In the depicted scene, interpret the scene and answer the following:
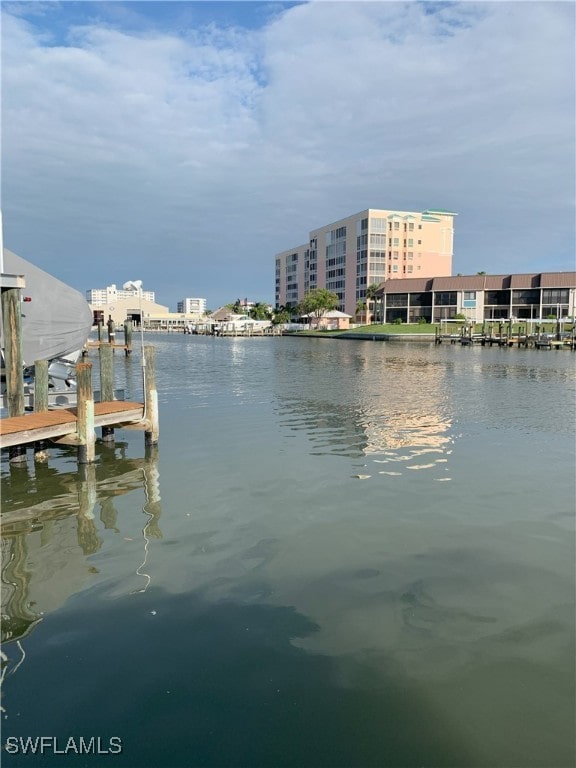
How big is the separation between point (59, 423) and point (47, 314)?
6.66 metres

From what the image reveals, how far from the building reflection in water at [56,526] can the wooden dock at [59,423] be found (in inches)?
35.3

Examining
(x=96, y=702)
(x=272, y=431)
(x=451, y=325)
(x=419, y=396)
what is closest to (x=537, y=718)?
(x=96, y=702)

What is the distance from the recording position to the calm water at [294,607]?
5.00 metres

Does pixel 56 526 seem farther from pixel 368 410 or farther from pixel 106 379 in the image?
pixel 368 410

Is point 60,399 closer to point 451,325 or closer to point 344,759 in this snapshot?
point 344,759

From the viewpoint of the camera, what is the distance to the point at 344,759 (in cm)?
471

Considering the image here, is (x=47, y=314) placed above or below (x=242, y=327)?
above

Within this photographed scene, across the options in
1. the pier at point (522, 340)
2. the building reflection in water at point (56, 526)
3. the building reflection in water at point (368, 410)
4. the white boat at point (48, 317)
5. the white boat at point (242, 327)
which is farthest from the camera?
the white boat at point (242, 327)

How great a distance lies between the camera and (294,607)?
23.0 ft

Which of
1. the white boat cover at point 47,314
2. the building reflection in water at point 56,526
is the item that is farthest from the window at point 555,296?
the building reflection in water at point 56,526

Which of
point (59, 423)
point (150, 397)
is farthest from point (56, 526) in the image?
point (150, 397)

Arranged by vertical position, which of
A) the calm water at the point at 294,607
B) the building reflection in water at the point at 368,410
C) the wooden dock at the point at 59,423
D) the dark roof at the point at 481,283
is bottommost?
the calm water at the point at 294,607

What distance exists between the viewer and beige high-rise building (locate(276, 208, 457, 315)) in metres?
137

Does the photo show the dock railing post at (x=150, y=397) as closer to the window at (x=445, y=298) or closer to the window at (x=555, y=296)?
the window at (x=445, y=298)
